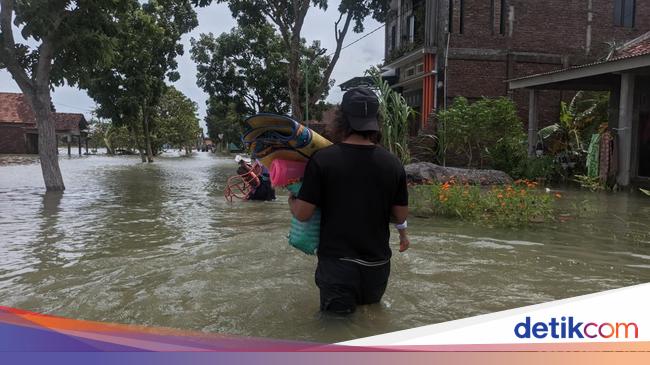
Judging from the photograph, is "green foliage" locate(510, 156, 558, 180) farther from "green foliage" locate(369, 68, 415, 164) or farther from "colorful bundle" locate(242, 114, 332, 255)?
"colorful bundle" locate(242, 114, 332, 255)

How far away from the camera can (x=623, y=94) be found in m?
13.4

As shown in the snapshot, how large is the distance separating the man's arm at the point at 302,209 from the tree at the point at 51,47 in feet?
39.3

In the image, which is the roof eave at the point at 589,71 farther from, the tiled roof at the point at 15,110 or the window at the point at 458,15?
the tiled roof at the point at 15,110

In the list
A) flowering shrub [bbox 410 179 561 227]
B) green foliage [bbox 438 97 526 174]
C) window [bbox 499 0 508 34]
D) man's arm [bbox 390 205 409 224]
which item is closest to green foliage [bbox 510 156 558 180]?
green foliage [bbox 438 97 526 174]

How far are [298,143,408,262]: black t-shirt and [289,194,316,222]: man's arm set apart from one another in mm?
30

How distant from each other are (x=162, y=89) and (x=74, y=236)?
2830 cm

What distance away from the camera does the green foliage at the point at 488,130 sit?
1692 centimetres

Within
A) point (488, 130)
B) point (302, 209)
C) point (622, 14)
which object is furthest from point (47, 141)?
point (622, 14)

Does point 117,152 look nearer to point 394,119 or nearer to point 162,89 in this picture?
point 162,89

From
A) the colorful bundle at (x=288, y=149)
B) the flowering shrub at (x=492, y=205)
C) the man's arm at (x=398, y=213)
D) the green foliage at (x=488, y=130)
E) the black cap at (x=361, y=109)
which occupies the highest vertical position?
the green foliage at (x=488, y=130)

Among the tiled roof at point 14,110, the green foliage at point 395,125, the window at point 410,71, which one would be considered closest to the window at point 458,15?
the window at point 410,71

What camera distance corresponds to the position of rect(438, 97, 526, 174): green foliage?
1692 centimetres

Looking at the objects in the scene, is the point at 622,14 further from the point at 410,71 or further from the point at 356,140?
the point at 356,140

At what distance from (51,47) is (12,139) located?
3932cm
